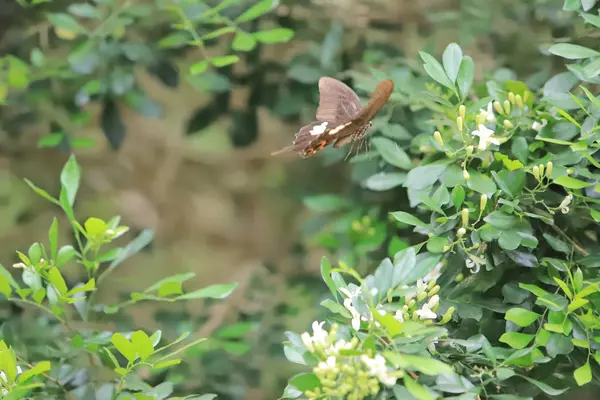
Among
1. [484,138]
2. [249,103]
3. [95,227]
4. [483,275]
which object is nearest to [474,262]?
[483,275]

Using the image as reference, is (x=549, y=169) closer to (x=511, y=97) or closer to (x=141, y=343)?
(x=511, y=97)

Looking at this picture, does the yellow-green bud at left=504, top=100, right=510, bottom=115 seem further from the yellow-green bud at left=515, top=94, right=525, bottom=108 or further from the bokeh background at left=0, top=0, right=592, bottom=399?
the bokeh background at left=0, top=0, right=592, bottom=399

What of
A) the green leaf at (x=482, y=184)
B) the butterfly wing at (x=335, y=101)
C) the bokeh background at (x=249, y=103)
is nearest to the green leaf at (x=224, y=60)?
the bokeh background at (x=249, y=103)

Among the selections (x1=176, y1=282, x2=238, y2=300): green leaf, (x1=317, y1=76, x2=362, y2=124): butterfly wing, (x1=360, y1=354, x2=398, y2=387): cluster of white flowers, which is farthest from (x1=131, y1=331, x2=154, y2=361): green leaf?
(x1=317, y1=76, x2=362, y2=124): butterfly wing

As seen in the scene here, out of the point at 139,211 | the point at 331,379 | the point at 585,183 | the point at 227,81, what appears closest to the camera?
the point at 331,379

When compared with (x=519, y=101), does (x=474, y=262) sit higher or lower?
lower

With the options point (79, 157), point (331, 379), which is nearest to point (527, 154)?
point (331, 379)

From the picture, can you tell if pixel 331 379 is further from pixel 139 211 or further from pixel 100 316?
pixel 139 211
